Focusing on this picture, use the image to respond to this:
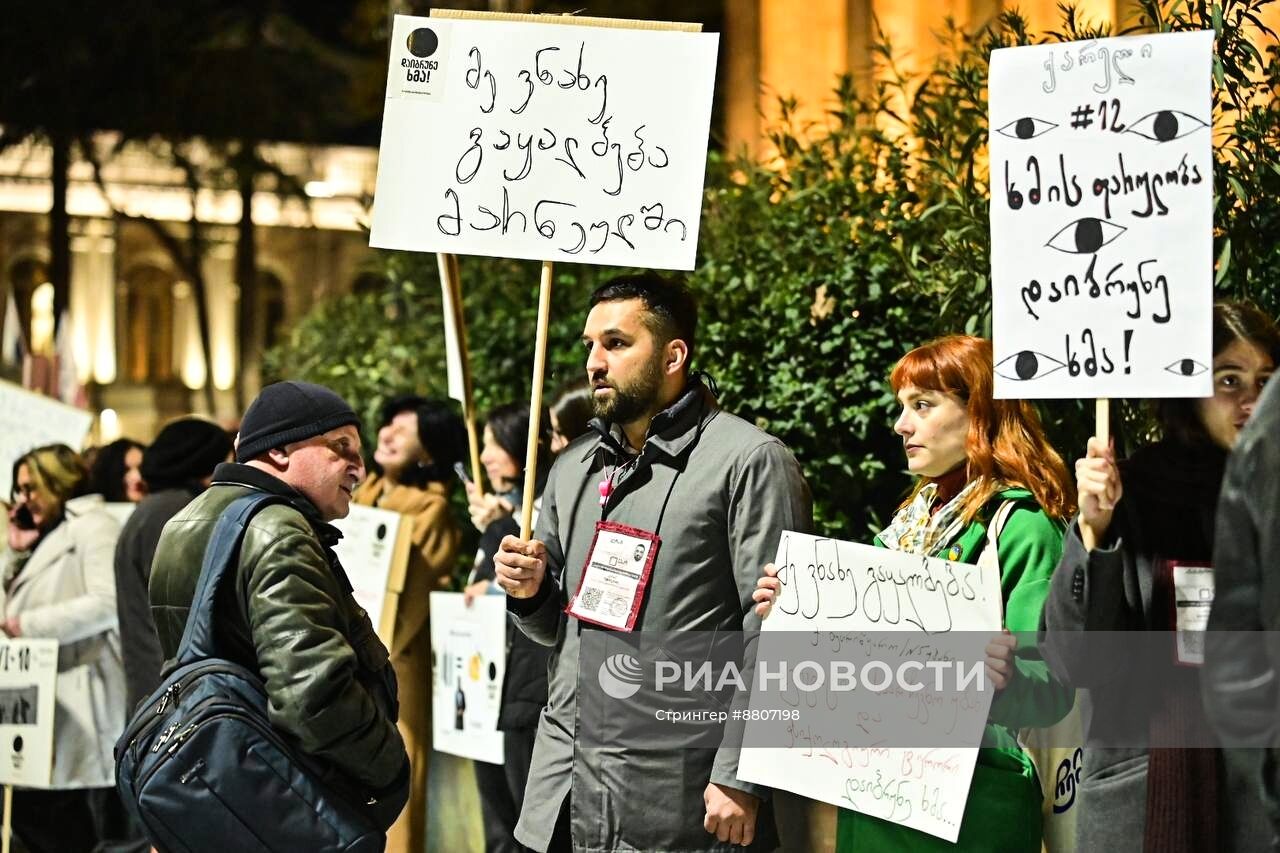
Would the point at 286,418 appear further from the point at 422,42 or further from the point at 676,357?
the point at 422,42

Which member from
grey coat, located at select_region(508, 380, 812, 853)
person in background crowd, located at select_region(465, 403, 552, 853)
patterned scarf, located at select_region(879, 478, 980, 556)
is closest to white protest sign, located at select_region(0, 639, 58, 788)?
person in background crowd, located at select_region(465, 403, 552, 853)

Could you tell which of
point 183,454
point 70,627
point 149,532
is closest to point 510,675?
point 149,532

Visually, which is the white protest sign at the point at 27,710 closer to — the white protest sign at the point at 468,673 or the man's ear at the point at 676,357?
the white protest sign at the point at 468,673

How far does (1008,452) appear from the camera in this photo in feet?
13.7

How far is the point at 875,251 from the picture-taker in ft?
21.9

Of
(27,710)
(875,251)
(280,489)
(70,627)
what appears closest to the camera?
(280,489)

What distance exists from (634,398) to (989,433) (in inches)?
39.2

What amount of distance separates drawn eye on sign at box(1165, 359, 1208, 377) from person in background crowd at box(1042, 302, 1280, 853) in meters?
0.16

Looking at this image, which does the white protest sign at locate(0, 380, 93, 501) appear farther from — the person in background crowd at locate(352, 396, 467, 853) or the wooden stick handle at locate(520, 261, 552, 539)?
the wooden stick handle at locate(520, 261, 552, 539)

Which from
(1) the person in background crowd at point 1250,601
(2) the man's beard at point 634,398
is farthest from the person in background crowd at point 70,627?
(1) the person in background crowd at point 1250,601

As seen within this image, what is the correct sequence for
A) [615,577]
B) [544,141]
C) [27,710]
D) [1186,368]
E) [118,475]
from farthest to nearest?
[118,475], [27,710], [544,141], [615,577], [1186,368]

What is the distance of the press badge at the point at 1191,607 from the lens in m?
3.58

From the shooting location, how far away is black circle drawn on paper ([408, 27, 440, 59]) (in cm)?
491


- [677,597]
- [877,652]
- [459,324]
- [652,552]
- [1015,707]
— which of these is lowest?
[1015,707]
